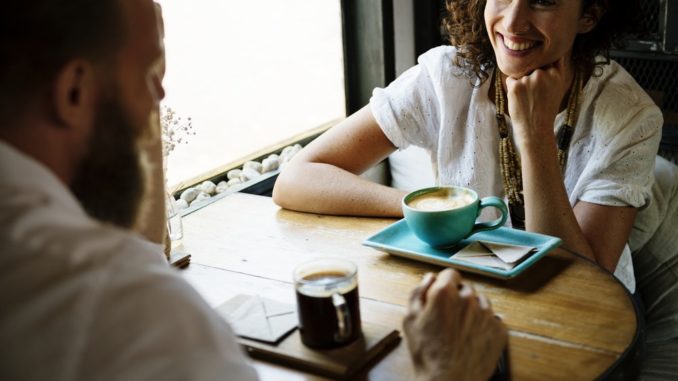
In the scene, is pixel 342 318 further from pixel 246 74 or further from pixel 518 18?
pixel 246 74

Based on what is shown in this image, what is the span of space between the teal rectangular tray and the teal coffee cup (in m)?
0.02

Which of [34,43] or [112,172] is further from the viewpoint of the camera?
[112,172]

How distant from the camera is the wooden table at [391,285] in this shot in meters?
1.16

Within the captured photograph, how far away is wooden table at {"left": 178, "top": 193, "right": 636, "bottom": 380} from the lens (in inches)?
45.8

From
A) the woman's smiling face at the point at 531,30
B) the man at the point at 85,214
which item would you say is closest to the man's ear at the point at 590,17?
the woman's smiling face at the point at 531,30

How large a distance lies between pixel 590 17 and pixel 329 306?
1.19 metres

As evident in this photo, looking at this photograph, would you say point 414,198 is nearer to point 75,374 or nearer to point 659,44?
point 75,374

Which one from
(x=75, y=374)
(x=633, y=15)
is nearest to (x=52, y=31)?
(x=75, y=374)

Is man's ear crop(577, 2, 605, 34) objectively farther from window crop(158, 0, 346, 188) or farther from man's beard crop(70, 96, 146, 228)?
man's beard crop(70, 96, 146, 228)

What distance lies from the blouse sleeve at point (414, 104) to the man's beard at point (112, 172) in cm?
117

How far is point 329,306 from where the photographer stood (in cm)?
116

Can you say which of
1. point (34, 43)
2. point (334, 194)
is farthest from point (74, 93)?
point (334, 194)

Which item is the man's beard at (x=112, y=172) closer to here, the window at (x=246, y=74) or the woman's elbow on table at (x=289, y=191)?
the woman's elbow on table at (x=289, y=191)

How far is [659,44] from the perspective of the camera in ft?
8.20
